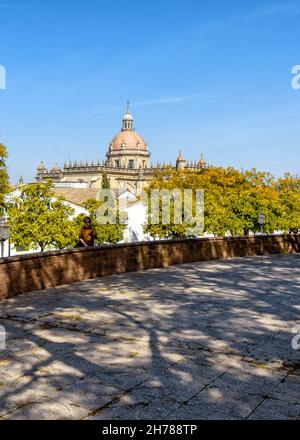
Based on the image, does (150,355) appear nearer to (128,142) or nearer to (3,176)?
(3,176)

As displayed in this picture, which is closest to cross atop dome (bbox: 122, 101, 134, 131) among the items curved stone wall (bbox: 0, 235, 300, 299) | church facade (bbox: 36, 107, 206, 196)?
church facade (bbox: 36, 107, 206, 196)

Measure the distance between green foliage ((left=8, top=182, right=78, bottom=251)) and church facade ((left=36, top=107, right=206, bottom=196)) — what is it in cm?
8764

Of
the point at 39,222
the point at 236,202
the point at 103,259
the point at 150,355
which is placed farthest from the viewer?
the point at 236,202

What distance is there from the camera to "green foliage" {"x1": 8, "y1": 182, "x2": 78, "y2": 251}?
3506cm

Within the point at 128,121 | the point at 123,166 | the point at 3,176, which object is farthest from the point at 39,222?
the point at 128,121

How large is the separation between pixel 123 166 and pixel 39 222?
4169 inches

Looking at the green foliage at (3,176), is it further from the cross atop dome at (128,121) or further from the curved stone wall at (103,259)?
the cross atop dome at (128,121)

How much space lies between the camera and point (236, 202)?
4300 cm

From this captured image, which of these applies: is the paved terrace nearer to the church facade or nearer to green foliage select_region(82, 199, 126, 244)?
green foliage select_region(82, 199, 126, 244)

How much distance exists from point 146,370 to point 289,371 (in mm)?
1600

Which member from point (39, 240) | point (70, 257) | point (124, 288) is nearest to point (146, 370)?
point (124, 288)

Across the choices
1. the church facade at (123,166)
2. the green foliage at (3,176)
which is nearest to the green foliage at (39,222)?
the green foliage at (3,176)

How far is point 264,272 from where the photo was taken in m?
14.1
